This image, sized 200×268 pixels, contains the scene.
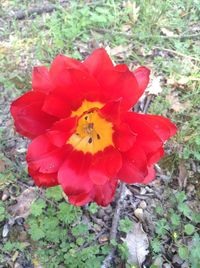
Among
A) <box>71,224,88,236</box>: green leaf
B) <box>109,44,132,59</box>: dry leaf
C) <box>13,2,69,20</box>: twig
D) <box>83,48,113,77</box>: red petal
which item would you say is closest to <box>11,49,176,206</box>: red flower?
<box>83,48,113,77</box>: red petal

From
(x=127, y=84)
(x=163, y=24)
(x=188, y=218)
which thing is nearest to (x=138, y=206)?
(x=188, y=218)

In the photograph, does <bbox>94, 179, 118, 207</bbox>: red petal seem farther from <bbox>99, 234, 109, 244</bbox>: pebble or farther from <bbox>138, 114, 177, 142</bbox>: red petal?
<bbox>99, 234, 109, 244</bbox>: pebble

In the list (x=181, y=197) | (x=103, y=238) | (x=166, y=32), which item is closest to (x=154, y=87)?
(x=166, y=32)

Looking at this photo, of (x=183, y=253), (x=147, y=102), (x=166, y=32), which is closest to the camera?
(x=183, y=253)

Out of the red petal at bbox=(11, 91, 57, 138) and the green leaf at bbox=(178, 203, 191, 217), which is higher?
the red petal at bbox=(11, 91, 57, 138)

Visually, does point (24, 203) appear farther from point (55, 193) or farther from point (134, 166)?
point (134, 166)

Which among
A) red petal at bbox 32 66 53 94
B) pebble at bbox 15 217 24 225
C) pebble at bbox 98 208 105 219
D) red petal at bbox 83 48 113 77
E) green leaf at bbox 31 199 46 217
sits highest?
red petal at bbox 83 48 113 77

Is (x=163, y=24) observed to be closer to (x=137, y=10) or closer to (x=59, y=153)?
(x=137, y=10)

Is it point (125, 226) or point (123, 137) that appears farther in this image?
point (125, 226)
